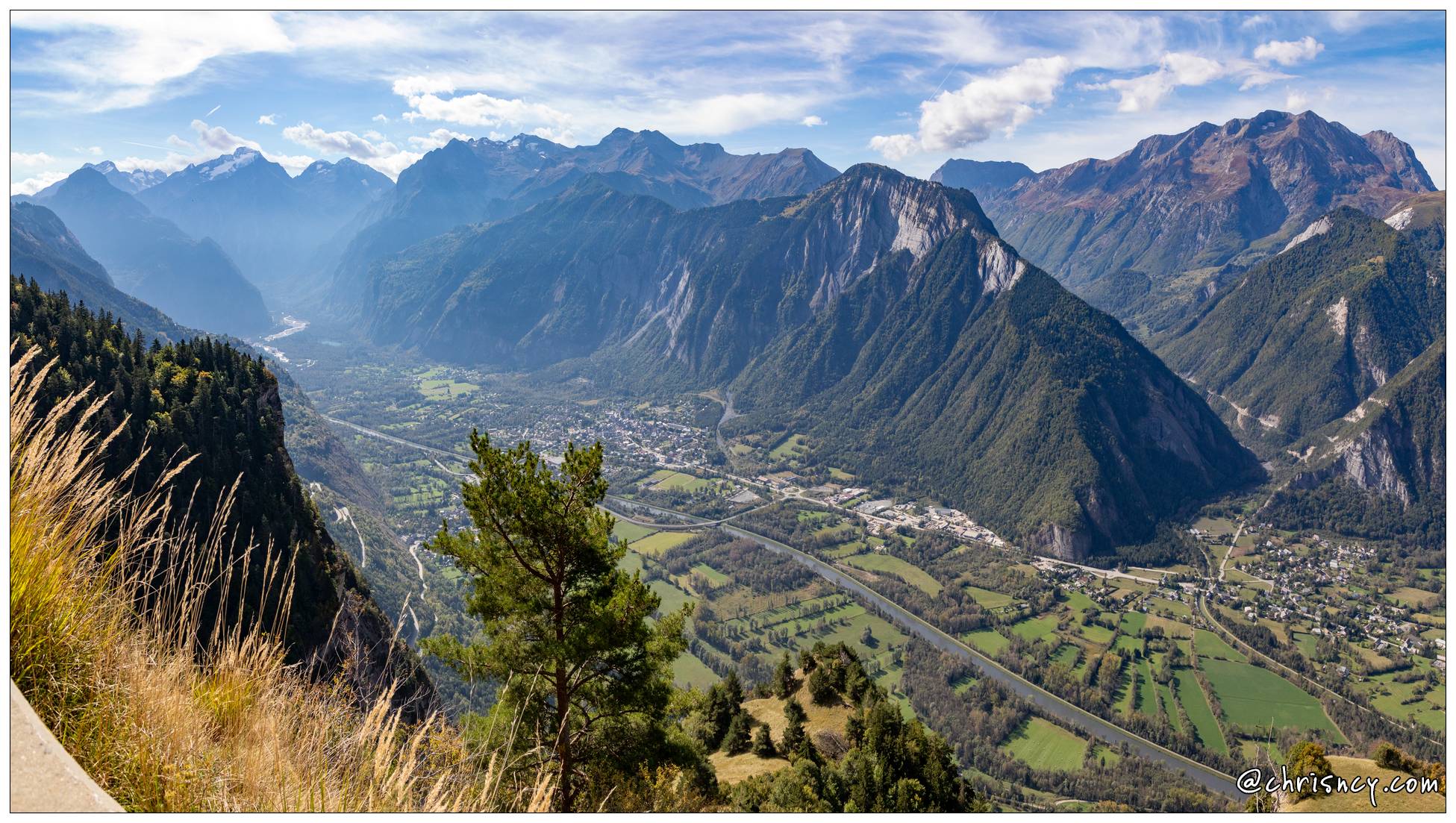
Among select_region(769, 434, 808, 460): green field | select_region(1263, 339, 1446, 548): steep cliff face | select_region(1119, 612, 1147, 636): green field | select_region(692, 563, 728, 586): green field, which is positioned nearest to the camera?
select_region(1119, 612, 1147, 636): green field

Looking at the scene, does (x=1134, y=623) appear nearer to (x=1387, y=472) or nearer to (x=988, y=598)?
(x=988, y=598)

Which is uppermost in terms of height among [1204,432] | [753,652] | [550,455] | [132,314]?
[132,314]

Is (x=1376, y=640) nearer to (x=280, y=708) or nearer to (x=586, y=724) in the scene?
(x=586, y=724)

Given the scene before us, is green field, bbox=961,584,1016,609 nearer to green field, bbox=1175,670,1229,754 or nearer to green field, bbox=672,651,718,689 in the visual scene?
green field, bbox=1175,670,1229,754

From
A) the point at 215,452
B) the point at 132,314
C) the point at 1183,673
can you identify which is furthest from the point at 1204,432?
the point at 132,314

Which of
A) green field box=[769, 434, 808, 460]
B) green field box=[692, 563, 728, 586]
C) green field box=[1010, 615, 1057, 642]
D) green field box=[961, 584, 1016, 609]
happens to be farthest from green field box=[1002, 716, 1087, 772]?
green field box=[769, 434, 808, 460]

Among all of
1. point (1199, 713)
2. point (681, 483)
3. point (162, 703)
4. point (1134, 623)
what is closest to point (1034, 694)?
point (1199, 713)
